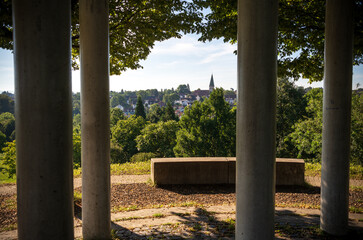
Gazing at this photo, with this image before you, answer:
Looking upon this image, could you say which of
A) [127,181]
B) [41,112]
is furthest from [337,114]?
[127,181]

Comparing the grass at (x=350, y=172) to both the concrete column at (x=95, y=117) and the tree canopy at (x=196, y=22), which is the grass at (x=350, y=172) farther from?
the concrete column at (x=95, y=117)

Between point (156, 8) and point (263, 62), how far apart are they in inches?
207

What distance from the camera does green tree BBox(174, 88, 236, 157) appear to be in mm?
34125

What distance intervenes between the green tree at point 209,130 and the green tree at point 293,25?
24.7 metres

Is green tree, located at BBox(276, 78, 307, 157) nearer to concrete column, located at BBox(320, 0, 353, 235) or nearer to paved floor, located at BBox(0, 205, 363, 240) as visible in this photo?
paved floor, located at BBox(0, 205, 363, 240)

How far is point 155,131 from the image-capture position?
4838 cm

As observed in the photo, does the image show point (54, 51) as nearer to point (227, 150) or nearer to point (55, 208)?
point (55, 208)

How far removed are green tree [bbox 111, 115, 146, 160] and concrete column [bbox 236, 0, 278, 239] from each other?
5218 cm

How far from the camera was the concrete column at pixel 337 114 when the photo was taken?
5434 millimetres

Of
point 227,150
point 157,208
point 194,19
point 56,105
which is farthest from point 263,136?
point 227,150

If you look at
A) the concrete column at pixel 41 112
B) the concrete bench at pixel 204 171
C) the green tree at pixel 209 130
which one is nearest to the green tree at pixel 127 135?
the green tree at pixel 209 130

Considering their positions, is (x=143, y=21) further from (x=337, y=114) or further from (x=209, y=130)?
(x=209, y=130)

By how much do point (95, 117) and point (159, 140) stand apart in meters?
43.7

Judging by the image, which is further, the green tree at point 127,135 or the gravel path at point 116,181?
the green tree at point 127,135
